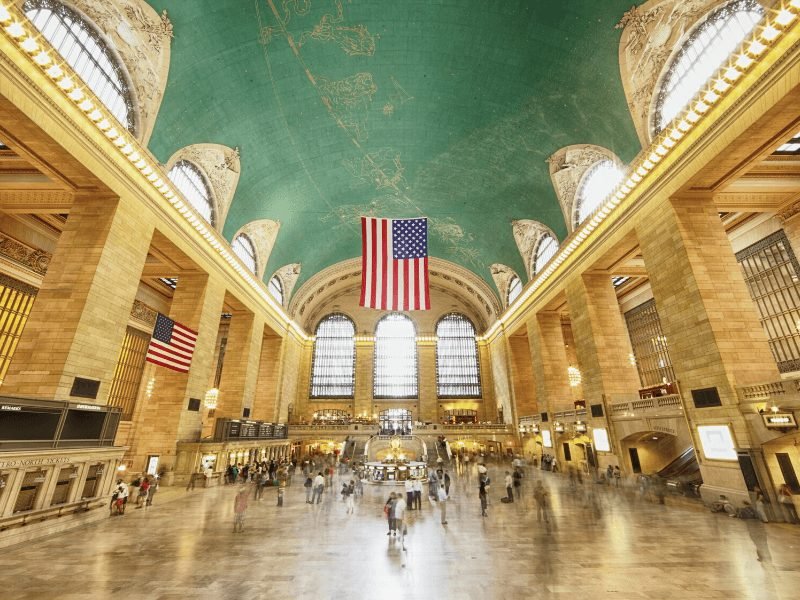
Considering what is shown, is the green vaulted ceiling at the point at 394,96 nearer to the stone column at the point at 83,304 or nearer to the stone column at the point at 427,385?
the stone column at the point at 83,304

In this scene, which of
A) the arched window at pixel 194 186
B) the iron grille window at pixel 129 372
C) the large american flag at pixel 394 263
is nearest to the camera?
the large american flag at pixel 394 263

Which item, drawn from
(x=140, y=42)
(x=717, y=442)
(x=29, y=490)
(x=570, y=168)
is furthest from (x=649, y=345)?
(x=140, y=42)

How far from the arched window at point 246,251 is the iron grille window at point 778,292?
77.4 feet

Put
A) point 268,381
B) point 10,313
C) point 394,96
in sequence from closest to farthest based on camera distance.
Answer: point 10,313, point 394,96, point 268,381

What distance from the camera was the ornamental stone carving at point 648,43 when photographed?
11.0 metres

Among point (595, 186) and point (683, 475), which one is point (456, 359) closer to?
point (595, 186)

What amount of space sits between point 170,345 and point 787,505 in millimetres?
17742

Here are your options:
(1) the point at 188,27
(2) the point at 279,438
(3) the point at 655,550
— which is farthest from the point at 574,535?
(2) the point at 279,438

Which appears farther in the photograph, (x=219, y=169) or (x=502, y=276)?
(x=502, y=276)

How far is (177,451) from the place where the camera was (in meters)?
14.4

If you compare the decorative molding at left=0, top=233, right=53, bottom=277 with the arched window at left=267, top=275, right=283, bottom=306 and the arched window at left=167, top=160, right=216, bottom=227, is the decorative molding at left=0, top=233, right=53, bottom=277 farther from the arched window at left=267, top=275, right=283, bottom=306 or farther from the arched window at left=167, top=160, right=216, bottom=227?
the arched window at left=267, top=275, right=283, bottom=306

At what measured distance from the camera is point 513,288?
27062 mm

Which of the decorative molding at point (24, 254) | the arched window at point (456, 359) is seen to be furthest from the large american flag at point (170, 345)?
the arched window at point (456, 359)

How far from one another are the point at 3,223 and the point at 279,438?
16.5 m
